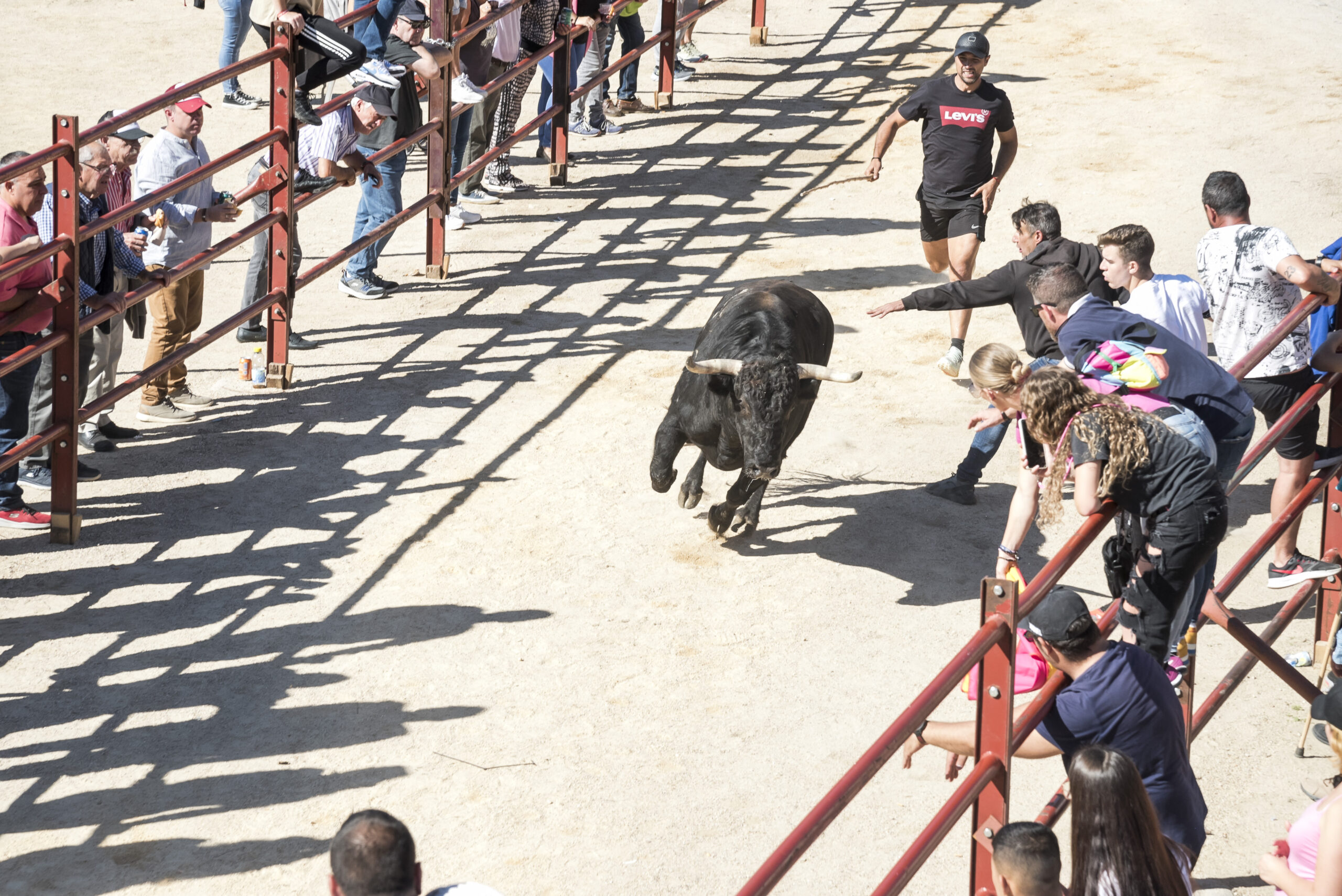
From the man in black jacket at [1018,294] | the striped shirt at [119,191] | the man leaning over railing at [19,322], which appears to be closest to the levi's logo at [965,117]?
the man in black jacket at [1018,294]

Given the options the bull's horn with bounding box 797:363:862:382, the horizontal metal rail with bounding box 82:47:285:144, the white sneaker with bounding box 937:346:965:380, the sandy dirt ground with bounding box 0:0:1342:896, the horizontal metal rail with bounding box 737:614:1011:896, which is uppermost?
the horizontal metal rail with bounding box 82:47:285:144

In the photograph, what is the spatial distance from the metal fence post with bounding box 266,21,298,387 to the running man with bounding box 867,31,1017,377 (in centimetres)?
389

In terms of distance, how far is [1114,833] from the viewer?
11.7 ft

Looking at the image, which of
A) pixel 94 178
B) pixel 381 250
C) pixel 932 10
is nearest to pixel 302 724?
pixel 94 178

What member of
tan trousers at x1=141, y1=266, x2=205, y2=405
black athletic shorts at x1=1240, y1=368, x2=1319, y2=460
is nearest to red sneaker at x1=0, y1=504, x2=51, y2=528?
tan trousers at x1=141, y1=266, x2=205, y2=405

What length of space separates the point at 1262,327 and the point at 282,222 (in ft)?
18.5

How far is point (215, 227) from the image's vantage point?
10852 mm

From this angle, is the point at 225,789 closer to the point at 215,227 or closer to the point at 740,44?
the point at 215,227

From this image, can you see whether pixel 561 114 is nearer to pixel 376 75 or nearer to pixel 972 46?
pixel 376 75

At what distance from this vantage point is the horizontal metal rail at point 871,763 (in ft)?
9.40

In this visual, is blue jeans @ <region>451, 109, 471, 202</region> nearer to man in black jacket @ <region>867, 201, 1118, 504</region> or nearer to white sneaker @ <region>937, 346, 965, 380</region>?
white sneaker @ <region>937, 346, 965, 380</region>

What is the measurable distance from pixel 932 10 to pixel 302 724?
13810 mm

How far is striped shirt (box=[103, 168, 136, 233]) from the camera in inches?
290

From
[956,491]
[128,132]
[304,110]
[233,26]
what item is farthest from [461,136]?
[956,491]
